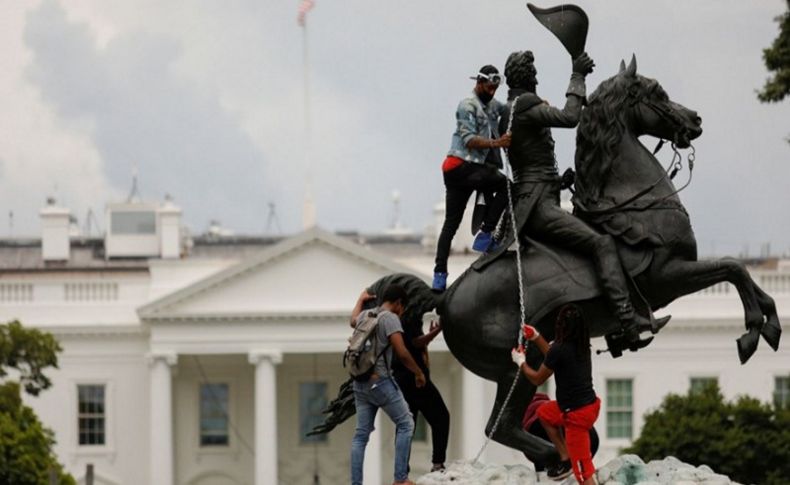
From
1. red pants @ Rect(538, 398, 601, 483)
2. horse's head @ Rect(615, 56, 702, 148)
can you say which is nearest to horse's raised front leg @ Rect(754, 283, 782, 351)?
horse's head @ Rect(615, 56, 702, 148)

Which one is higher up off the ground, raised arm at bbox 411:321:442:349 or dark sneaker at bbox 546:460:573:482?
raised arm at bbox 411:321:442:349

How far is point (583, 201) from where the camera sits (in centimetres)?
1373

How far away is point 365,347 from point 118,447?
5614 cm

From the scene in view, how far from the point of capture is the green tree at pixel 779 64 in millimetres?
33844

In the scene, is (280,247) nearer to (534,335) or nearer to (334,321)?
(334,321)

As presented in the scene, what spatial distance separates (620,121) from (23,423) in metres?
33.9

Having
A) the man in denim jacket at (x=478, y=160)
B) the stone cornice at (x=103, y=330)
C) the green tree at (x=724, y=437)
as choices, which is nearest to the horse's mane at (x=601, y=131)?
the man in denim jacket at (x=478, y=160)

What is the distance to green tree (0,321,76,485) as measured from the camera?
44.4 m

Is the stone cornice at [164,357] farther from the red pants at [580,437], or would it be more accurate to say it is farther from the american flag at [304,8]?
the red pants at [580,437]

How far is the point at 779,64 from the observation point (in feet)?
112

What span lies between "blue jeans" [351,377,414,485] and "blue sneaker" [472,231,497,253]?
0.99 m

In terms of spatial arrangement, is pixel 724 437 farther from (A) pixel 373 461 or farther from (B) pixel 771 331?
(B) pixel 771 331

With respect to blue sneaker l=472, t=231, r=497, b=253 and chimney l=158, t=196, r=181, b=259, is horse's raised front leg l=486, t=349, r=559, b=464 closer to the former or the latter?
blue sneaker l=472, t=231, r=497, b=253

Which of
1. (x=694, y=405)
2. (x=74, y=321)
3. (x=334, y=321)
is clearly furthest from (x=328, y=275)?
(x=694, y=405)
